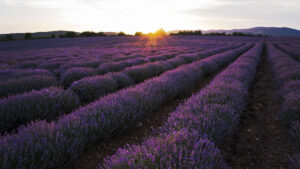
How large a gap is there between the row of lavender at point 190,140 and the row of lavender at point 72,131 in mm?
455

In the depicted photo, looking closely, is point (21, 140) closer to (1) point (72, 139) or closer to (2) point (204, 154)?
(1) point (72, 139)

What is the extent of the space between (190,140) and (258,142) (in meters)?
1.61

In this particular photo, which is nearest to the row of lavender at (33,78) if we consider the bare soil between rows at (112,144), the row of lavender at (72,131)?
the row of lavender at (72,131)

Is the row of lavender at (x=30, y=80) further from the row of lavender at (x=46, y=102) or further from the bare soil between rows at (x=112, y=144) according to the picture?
the bare soil between rows at (x=112, y=144)

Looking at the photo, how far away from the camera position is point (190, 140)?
1.48 m

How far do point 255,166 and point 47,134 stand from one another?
2412mm

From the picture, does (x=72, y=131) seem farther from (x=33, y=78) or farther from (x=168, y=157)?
(x=33, y=78)

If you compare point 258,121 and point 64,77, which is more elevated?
point 64,77

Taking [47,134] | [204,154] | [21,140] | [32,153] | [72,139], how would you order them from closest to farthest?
[204,154] → [32,153] → [21,140] → [47,134] → [72,139]

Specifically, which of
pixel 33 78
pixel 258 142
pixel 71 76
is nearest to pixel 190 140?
pixel 258 142

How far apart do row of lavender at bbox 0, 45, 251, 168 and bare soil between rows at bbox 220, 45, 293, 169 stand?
1.43 metres

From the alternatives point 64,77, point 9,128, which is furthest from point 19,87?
point 9,128

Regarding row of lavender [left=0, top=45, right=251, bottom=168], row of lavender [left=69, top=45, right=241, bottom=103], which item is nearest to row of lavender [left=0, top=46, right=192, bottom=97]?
row of lavender [left=69, top=45, right=241, bottom=103]

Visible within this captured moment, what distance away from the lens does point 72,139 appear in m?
1.92
